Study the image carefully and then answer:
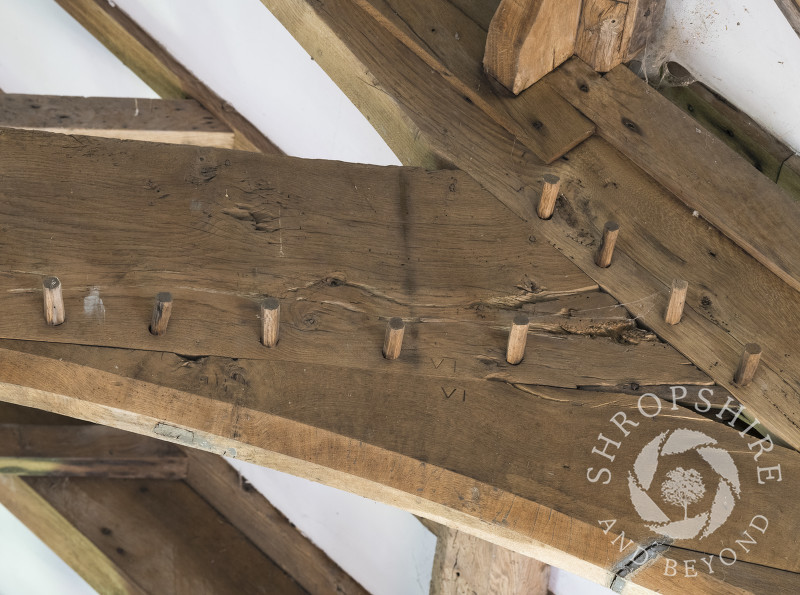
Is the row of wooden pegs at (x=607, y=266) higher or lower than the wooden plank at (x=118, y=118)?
lower

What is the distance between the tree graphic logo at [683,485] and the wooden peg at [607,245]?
0.86 feet

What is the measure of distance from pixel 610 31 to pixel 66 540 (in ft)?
6.52

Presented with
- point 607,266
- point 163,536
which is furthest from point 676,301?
point 163,536

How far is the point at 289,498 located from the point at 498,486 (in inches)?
61.0

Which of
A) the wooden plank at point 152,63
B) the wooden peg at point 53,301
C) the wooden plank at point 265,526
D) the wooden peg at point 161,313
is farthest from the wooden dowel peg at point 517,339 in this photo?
the wooden plank at point 265,526

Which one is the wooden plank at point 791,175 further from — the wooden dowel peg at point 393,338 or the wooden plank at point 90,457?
the wooden plank at point 90,457

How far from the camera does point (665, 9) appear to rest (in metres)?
1.63

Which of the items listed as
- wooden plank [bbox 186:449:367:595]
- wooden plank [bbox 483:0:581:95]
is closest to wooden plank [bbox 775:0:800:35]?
wooden plank [bbox 483:0:581:95]

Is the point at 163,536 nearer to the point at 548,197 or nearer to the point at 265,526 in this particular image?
the point at 265,526

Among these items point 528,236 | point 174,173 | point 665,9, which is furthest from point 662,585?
point 665,9

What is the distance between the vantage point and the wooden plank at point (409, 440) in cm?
117

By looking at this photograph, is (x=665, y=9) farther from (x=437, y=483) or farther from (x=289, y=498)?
(x=289, y=498)

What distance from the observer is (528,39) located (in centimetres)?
150

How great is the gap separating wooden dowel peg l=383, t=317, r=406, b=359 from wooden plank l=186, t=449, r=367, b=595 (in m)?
1.46
